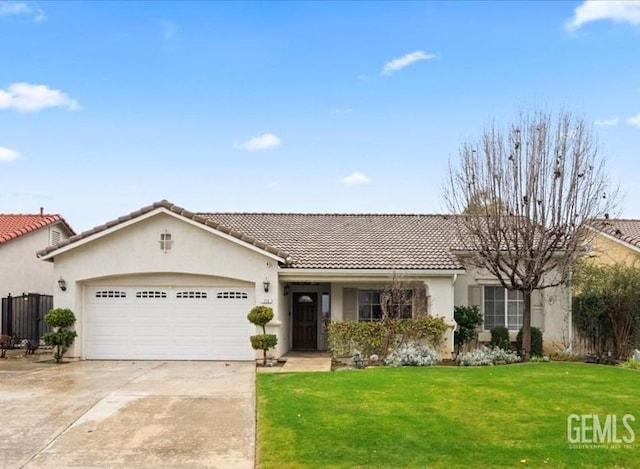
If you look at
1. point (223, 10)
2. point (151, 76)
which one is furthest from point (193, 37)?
point (151, 76)

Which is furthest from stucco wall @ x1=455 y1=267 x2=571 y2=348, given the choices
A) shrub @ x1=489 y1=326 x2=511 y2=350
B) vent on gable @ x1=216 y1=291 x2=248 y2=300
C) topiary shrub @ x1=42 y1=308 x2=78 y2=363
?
topiary shrub @ x1=42 y1=308 x2=78 y2=363

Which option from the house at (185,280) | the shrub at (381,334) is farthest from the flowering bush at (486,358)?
the house at (185,280)

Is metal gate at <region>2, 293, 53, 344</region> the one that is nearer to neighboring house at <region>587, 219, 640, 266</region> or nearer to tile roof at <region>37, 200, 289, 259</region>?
tile roof at <region>37, 200, 289, 259</region>

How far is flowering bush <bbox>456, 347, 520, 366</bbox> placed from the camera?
17047 millimetres

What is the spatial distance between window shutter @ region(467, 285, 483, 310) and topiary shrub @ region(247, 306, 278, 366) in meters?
7.35

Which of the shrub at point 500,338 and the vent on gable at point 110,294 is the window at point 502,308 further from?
the vent on gable at point 110,294

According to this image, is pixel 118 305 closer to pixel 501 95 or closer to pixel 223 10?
pixel 223 10

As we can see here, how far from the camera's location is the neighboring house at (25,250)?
23.1 metres

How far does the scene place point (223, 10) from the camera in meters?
17.2

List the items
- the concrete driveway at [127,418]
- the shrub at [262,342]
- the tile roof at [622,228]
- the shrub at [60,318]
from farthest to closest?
1. the tile roof at [622,228]
2. the shrub at [60,318]
3. the shrub at [262,342]
4. the concrete driveway at [127,418]

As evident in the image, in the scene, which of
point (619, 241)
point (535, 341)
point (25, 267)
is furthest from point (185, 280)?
point (619, 241)

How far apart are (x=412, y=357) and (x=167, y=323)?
762cm

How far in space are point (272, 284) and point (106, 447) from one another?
10.2 metres

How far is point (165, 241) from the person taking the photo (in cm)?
1878
